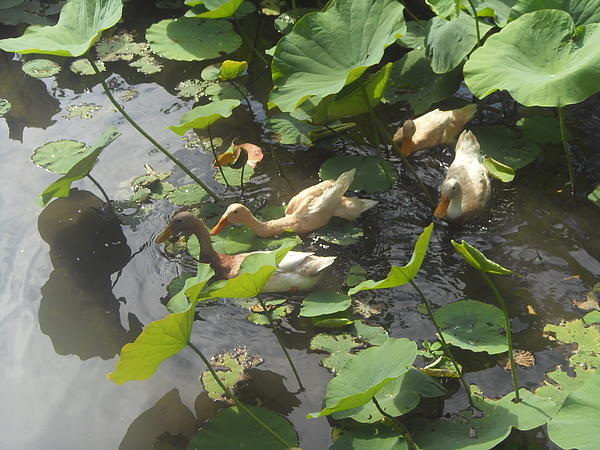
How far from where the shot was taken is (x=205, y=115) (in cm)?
384

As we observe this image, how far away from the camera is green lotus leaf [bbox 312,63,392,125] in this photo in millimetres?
3758

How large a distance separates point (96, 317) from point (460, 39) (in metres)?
3.13

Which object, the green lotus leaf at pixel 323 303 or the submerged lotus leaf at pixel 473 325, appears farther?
the green lotus leaf at pixel 323 303

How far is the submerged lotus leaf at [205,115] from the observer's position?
12.3ft

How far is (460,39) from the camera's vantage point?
432 cm

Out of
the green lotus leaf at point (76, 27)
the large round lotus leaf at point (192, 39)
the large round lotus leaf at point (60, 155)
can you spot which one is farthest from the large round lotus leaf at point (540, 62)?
the large round lotus leaf at point (60, 155)

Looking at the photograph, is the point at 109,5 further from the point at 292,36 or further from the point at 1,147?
the point at 1,147

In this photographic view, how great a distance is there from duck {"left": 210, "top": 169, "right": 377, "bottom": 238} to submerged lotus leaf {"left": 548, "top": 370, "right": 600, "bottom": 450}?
194 cm

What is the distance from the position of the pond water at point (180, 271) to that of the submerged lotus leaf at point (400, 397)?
0.87 feet

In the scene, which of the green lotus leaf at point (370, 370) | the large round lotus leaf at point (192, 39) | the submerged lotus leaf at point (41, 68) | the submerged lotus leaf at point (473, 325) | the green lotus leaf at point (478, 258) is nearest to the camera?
the green lotus leaf at point (478, 258)

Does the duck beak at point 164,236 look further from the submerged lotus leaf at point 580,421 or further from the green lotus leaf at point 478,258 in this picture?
the submerged lotus leaf at point 580,421

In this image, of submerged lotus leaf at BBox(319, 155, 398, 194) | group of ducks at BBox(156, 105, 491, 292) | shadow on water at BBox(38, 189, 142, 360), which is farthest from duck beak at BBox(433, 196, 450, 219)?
shadow on water at BBox(38, 189, 142, 360)

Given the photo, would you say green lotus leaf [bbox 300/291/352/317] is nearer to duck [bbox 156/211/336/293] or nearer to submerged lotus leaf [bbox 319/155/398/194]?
duck [bbox 156/211/336/293]

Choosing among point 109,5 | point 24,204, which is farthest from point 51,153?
point 109,5
